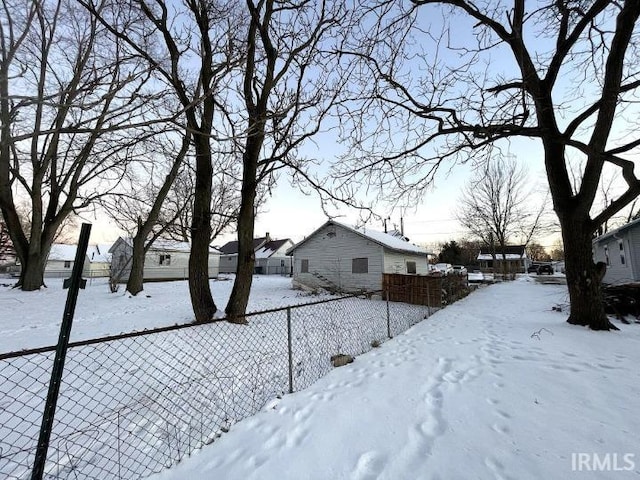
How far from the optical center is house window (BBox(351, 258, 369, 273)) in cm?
1645

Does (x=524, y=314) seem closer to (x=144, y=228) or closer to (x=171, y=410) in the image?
(x=171, y=410)

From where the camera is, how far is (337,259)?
1781 cm

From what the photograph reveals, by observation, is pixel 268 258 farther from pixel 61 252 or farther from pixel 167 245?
pixel 61 252

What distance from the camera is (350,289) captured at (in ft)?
55.5

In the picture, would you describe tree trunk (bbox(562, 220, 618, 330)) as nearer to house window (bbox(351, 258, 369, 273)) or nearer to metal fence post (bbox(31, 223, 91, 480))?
metal fence post (bbox(31, 223, 91, 480))

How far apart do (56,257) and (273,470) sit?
5512cm

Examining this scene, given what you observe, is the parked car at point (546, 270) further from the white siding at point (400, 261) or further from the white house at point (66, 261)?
the white house at point (66, 261)

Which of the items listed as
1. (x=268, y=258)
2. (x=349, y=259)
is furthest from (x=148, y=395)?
(x=268, y=258)

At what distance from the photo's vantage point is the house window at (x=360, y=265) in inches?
648

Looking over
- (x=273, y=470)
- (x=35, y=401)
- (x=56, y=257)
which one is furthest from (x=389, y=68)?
(x=56, y=257)

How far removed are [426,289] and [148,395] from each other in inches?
407

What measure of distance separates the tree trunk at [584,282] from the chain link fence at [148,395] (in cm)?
415

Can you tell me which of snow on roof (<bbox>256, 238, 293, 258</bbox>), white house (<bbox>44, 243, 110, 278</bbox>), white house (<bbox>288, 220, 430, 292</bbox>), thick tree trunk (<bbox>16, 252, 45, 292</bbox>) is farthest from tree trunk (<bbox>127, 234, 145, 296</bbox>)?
white house (<bbox>44, 243, 110, 278</bbox>)
